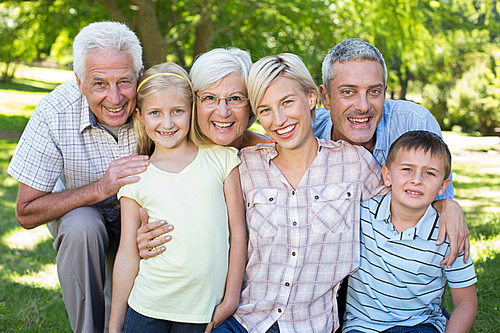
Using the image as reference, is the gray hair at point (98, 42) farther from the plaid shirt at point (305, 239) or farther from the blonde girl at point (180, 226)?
the plaid shirt at point (305, 239)

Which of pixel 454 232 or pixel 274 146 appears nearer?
pixel 454 232

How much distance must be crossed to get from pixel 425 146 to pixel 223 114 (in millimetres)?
1071

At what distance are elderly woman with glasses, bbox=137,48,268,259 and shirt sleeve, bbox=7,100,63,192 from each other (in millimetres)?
967

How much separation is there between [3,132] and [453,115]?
1701cm

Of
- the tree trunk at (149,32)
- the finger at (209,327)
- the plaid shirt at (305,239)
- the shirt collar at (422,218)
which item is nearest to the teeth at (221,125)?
the plaid shirt at (305,239)

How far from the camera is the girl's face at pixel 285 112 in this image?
2.26m

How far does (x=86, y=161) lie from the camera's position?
2961 millimetres

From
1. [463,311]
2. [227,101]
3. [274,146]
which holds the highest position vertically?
[227,101]

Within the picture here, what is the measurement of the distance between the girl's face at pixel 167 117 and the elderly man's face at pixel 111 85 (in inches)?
13.9

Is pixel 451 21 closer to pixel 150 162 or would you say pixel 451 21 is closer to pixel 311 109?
pixel 311 109

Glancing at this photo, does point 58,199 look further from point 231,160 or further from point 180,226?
point 231,160

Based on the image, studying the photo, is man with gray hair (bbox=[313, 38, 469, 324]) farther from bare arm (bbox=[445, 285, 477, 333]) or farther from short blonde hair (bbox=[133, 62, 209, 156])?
short blonde hair (bbox=[133, 62, 209, 156])

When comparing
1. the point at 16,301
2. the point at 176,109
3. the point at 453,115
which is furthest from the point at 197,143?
the point at 453,115

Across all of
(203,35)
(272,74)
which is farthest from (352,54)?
(203,35)
